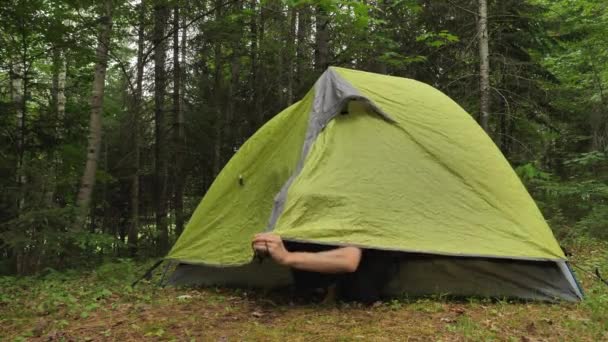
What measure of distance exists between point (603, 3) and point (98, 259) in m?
12.7

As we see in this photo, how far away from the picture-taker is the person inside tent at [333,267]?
12.7ft

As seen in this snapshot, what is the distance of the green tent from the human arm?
0.35 ft

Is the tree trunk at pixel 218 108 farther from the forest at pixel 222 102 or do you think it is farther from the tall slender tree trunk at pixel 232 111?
the tall slender tree trunk at pixel 232 111

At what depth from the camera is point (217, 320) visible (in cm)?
387

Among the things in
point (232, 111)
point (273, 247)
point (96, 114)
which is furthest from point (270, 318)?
point (232, 111)

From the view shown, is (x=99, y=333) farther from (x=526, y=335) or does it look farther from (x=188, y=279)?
(x=526, y=335)

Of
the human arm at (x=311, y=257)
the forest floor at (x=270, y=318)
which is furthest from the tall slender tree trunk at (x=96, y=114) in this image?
the human arm at (x=311, y=257)

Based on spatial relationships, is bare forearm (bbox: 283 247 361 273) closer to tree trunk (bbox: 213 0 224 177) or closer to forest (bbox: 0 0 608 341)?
forest (bbox: 0 0 608 341)

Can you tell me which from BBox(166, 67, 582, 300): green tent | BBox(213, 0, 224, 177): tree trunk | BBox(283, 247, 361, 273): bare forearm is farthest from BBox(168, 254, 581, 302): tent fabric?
BBox(213, 0, 224, 177): tree trunk

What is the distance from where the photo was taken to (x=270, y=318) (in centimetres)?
392

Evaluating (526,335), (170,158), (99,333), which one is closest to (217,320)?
(99,333)

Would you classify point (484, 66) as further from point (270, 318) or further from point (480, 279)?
point (270, 318)

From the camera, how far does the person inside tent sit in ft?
12.7

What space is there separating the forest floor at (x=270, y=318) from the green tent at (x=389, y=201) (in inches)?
12.1
